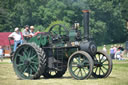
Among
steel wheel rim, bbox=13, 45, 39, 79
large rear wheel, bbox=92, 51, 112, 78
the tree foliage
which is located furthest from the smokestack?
the tree foliage

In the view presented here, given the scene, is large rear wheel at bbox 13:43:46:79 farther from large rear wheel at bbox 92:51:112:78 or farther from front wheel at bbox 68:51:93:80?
large rear wheel at bbox 92:51:112:78

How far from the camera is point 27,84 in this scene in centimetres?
1096

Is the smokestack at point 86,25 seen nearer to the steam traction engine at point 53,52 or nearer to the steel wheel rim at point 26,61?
the steam traction engine at point 53,52

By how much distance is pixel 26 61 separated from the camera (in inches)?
504

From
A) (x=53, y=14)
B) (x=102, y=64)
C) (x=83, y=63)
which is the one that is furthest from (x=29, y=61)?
(x=53, y=14)

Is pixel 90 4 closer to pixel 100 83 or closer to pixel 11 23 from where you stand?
pixel 11 23

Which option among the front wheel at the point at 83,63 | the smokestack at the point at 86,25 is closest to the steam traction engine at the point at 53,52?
→ the smokestack at the point at 86,25

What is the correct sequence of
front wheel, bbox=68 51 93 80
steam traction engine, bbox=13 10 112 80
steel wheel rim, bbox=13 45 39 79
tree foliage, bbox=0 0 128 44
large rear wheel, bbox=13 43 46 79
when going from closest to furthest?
front wheel, bbox=68 51 93 80, large rear wheel, bbox=13 43 46 79, steam traction engine, bbox=13 10 112 80, steel wheel rim, bbox=13 45 39 79, tree foliage, bbox=0 0 128 44

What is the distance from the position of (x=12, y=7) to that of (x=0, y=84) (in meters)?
65.7

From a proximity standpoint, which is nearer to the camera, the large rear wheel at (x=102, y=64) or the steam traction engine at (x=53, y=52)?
the steam traction engine at (x=53, y=52)

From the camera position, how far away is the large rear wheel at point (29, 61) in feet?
40.5

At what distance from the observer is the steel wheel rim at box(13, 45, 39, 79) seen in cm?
1266

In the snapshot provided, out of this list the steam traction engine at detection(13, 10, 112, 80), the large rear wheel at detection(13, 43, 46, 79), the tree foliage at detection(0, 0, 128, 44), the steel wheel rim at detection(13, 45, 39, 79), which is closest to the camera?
the large rear wheel at detection(13, 43, 46, 79)

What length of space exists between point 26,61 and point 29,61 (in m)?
0.12
